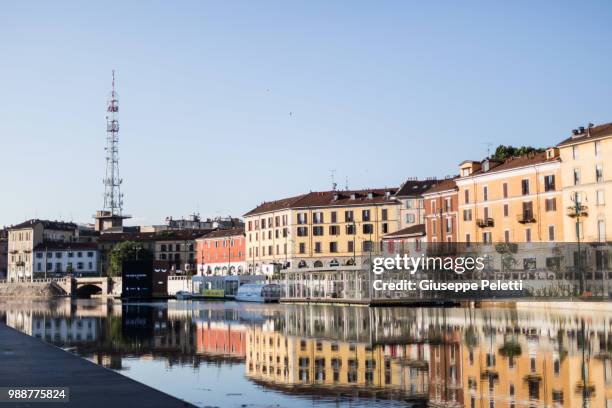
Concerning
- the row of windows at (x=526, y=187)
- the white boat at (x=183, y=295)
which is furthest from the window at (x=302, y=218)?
the row of windows at (x=526, y=187)

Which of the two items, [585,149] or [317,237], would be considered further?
[317,237]

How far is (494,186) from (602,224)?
15.9m

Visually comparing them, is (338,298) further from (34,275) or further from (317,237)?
(34,275)

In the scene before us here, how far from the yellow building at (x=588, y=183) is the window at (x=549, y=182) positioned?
4.92 feet

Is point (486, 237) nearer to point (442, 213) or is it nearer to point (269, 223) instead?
point (442, 213)

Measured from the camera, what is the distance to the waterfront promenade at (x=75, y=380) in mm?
15648

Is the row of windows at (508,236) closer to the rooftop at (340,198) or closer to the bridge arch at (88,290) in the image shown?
the rooftop at (340,198)

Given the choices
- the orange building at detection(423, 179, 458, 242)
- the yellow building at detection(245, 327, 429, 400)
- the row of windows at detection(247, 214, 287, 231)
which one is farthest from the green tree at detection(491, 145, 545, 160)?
the yellow building at detection(245, 327, 429, 400)

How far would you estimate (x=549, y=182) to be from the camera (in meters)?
92.0

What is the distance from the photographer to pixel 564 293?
71.5 metres

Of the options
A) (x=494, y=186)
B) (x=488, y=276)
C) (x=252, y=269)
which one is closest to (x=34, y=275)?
(x=252, y=269)

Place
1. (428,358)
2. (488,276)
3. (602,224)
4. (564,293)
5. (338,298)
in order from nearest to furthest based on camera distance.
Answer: (428,358), (564,293), (488,276), (602,224), (338,298)

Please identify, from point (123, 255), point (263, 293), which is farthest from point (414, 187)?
point (123, 255)

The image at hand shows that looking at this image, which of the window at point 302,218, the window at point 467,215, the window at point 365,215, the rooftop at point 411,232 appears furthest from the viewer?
the window at point 302,218
